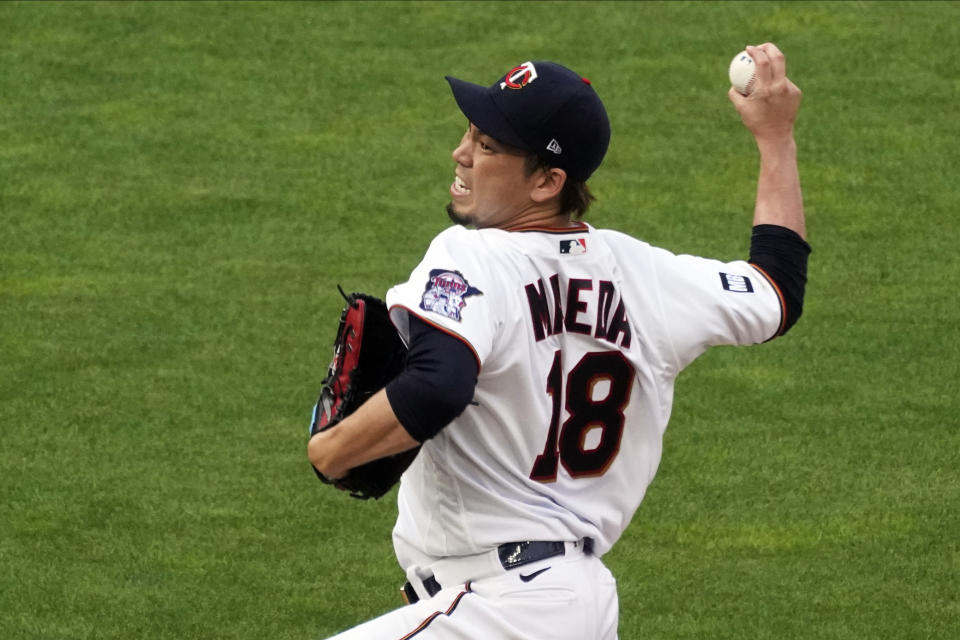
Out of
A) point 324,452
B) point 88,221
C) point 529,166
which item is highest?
point 529,166

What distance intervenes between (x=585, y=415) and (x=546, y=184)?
1.60 ft

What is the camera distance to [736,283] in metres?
3.79

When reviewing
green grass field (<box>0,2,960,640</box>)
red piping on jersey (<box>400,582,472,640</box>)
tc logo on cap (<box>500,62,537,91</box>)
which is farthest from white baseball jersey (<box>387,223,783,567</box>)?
green grass field (<box>0,2,960,640</box>)

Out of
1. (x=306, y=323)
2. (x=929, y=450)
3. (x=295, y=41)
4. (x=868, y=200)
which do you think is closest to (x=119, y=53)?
(x=295, y=41)

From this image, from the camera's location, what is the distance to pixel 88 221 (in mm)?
9352

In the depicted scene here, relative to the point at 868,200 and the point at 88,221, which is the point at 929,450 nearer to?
the point at 868,200

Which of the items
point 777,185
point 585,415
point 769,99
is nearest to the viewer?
point 585,415

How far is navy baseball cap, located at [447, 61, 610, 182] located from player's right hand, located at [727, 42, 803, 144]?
0.39 metres

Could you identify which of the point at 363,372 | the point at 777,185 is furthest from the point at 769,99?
the point at 363,372

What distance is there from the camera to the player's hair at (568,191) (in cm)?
357

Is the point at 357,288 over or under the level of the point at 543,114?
under

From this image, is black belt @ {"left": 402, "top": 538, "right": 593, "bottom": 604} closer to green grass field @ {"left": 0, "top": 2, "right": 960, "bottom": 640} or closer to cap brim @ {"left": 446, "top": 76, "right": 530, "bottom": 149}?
cap brim @ {"left": 446, "top": 76, "right": 530, "bottom": 149}

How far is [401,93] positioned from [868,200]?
308 cm

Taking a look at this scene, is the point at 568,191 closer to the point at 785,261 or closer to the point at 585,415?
the point at 585,415
